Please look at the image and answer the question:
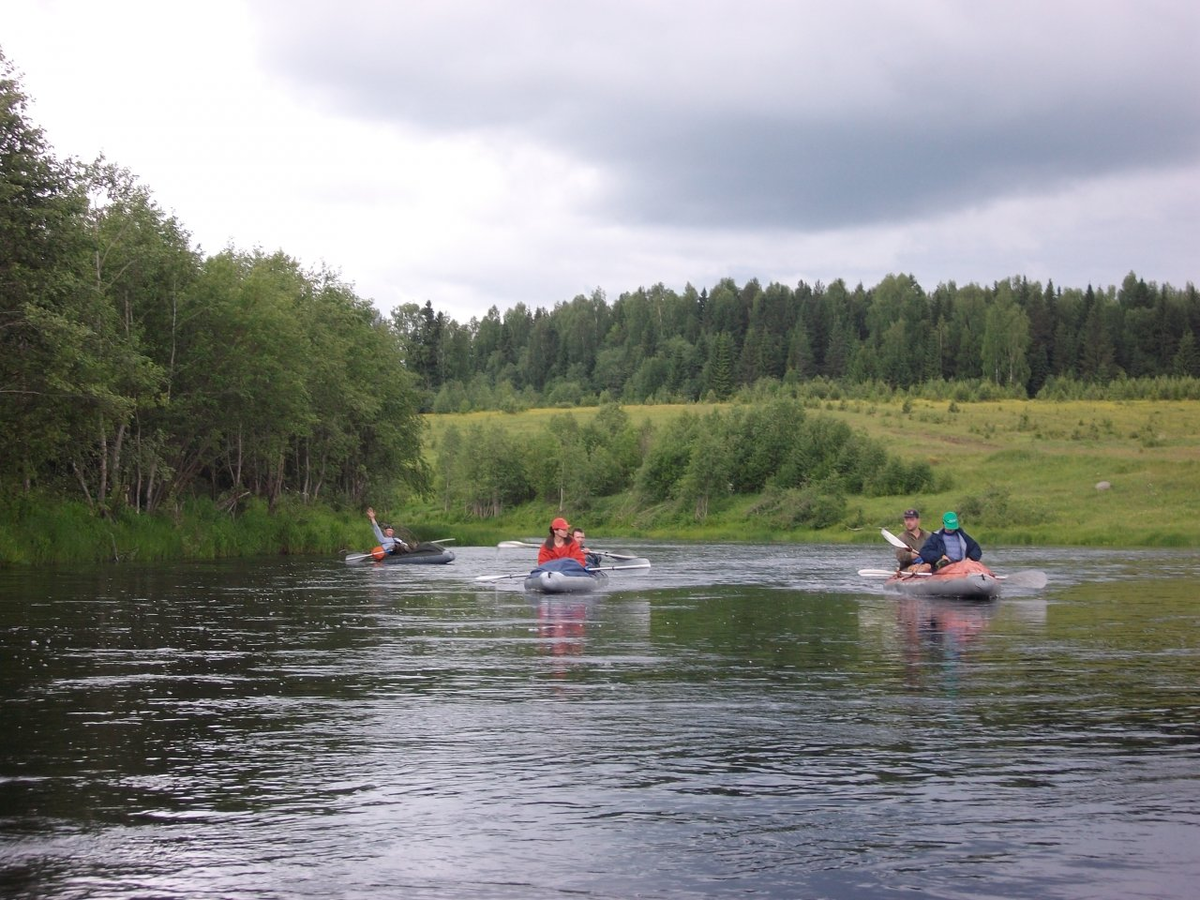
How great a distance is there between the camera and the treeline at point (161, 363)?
3023 centimetres

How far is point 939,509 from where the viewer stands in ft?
229

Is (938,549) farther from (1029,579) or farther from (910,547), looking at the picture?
(1029,579)

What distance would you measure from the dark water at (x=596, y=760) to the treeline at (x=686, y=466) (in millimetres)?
59624

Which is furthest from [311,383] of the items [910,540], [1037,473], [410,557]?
[1037,473]

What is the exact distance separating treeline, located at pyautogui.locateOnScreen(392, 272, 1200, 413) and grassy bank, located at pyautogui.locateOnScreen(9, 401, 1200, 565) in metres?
25.7

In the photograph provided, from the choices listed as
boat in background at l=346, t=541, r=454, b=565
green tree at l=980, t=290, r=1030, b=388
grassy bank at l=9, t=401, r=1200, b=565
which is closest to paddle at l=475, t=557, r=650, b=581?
boat in background at l=346, t=541, r=454, b=565

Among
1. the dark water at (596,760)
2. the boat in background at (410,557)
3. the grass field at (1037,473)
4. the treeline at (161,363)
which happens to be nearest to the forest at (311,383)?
the treeline at (161,363)

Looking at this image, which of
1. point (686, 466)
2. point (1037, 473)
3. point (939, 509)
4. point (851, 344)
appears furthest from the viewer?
point (851, 344)

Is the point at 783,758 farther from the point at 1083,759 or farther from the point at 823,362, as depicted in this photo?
the point at 823,362

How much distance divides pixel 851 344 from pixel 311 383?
384 feet

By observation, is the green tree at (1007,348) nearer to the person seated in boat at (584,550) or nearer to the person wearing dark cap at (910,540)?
the person wearing dark cap at (910,540)

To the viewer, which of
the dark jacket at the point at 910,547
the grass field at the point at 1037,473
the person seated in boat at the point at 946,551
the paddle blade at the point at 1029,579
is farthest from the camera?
the grass field at the point at 1037,473

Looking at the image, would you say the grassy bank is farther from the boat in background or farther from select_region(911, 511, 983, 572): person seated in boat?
select_region(911, 511, 983, 572): person seated in boat

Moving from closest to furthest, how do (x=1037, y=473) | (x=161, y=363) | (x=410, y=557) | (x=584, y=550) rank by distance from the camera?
(x=584, y=550) → (x=410, y=557) → (x=161, y=363) → (x=1037, y=473)
